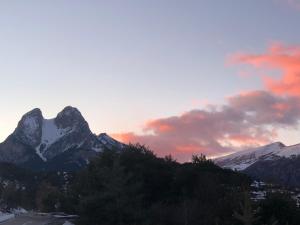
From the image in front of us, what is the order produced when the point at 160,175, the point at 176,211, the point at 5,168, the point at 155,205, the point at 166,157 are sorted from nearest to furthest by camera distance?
the point at 176,211, the point at 155,205, the point at 160,175, the point at 166,157, the point at 5,168

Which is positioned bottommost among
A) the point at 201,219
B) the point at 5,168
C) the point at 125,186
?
the point at 201,219

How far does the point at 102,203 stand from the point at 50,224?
5.17m

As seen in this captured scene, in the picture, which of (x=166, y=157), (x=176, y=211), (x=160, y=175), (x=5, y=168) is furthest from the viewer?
(x=5, y=168)

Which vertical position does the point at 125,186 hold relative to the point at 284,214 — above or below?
above

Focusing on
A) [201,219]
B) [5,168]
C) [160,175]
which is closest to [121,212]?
[201,219]

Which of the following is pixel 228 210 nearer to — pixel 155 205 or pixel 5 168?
pixel 155 205

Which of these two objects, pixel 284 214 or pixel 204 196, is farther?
pixel 204 196

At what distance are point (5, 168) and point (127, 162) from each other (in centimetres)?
13456

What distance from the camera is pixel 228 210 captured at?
34531mm

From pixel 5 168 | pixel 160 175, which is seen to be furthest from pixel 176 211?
pixel 5 168

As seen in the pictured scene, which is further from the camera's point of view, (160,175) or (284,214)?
(160,175)

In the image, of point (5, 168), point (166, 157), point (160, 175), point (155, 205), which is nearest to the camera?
point (155, 205)

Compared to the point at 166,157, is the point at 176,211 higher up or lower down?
lower down

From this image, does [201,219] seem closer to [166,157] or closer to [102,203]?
[102,203]
